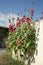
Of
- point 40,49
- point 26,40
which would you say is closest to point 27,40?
point 26,40

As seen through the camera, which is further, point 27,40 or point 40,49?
point 27,40

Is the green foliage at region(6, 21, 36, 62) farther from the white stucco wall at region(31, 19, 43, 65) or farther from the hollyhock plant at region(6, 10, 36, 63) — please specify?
the white stucco wall at region(31, 19, 43, 65)

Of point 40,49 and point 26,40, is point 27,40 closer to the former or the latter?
point 26,40

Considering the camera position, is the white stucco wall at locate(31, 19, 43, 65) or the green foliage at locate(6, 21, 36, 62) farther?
the green foliage at locate(6, 21, 36, 62)

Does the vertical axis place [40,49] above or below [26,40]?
below

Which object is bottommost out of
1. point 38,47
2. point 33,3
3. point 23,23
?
point 38,47

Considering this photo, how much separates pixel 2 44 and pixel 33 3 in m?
11.3

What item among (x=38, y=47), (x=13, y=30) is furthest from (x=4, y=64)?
(x=38, y=47)

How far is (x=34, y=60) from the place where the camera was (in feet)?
24.8

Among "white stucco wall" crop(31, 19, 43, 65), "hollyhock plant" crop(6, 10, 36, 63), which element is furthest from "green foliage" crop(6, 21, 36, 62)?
"white stucco wall" crop(31, 19, 43, 65)

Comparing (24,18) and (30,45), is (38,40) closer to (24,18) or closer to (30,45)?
(30,45)

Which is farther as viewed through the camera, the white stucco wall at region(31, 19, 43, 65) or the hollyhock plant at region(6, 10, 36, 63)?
the hollyhock plant at region(6, 10, 36, 63)

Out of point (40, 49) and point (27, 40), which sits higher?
point (27, 40)

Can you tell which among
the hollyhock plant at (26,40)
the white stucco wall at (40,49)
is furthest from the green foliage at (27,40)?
the white stucco wall at (40,49)
